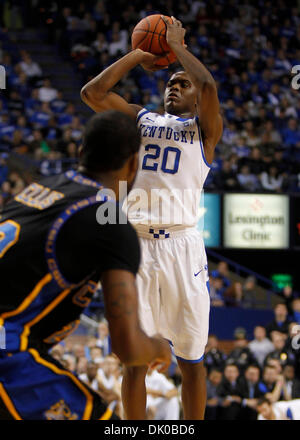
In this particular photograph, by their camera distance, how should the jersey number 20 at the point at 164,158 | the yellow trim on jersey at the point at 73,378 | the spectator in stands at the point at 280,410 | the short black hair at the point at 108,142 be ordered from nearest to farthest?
the yellow trim on jersey at the point at 73,378 → the short black hair at the point at 108,142 → the jersey number 20 at the point at 164,158 → the spectator in stands at the point at 280,410

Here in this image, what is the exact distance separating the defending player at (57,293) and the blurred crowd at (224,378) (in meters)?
5.12

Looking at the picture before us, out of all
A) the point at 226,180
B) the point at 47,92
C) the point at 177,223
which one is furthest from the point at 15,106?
the point at 177,223

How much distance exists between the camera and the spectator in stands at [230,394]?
8.35 metres

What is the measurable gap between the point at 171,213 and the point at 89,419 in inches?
82.3

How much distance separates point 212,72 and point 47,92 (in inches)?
173

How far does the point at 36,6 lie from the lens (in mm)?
18719

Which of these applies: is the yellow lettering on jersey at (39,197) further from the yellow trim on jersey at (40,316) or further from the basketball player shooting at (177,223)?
the basketball player shooting at (177,223)

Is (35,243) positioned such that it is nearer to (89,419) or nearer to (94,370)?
(89,419)

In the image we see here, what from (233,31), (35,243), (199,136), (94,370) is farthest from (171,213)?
(233,31)

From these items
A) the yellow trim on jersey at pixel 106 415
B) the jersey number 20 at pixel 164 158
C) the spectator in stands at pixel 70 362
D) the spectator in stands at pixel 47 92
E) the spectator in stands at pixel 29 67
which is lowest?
the spectator in stands at pixel 70 362

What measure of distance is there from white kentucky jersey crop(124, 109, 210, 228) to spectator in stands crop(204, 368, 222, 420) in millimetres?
4630

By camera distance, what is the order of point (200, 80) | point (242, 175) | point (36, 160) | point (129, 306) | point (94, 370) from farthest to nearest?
point (242, 175) < point (36, 160) < point (94, 370) < point (200, 80) < point (129, 306)

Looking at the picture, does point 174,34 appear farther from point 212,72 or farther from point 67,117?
point 212,72

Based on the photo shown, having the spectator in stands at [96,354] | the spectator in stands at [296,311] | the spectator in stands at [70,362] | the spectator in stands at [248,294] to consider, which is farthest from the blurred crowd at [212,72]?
the spectator in stands at [70,362]
